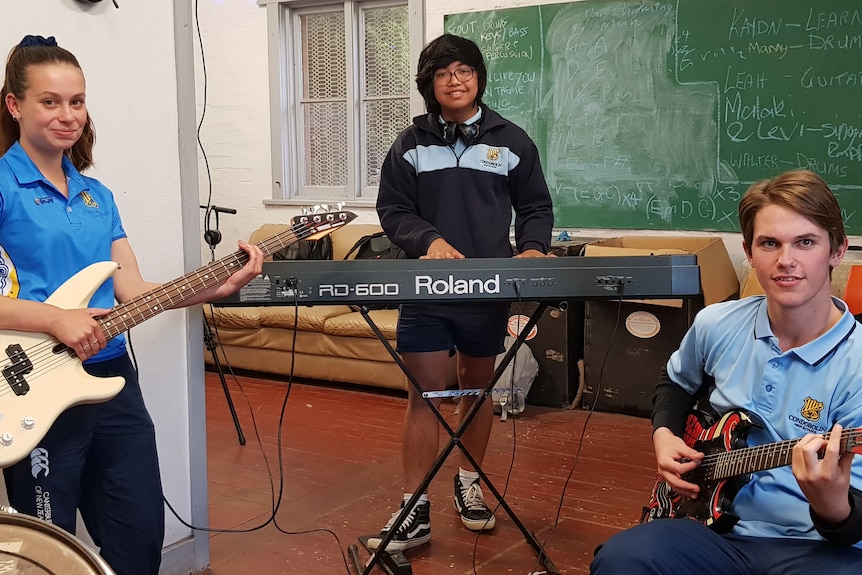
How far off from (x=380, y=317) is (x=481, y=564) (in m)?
2.34

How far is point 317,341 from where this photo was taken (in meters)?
4.99

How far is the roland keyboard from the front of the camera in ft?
7.23

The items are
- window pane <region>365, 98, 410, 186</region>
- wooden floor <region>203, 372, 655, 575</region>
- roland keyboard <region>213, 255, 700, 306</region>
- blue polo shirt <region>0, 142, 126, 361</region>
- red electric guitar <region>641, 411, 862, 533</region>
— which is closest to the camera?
red electric guitar <region>641, 411, 862, 533</region>

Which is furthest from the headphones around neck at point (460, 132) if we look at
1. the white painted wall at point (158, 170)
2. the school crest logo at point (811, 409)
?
the school crest logo at point (811, 409)

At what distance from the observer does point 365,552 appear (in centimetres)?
270

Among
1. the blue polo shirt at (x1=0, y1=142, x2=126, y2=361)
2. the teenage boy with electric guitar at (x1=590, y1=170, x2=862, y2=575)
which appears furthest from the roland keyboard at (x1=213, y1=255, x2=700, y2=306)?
the teenage boy with electric guitar at (x1=590, y1=170, x2=862, y2=575)

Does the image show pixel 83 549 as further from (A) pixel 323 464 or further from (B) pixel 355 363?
(B) pixel 355 363

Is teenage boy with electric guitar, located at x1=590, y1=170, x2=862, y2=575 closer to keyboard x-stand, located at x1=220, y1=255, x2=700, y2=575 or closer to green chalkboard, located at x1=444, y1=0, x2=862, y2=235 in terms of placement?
keyboard x-stand, located at x1=220, y1=255, x2=700, y2=575

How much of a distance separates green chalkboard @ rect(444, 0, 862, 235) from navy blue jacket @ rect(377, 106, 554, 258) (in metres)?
2.16

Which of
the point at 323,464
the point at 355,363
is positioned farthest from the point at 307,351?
the point at 323,464

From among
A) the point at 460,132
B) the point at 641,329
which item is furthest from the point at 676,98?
the point at 460,132

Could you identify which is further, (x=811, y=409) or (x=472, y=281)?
(x=472, y=281)

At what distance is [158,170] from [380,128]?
3.66m

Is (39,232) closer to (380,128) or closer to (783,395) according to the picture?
(783,395)
